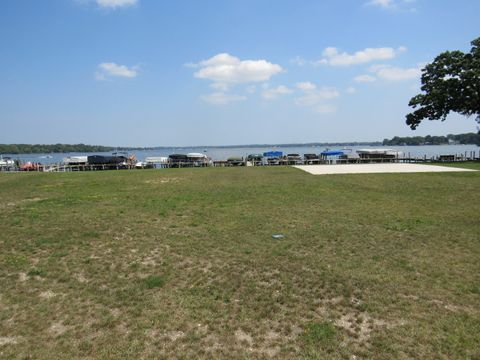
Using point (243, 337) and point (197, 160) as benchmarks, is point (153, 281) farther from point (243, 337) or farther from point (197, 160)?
point (197, 160)

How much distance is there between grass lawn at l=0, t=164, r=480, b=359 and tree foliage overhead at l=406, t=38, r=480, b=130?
40.3m

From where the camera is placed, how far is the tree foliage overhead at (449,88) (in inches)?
1769

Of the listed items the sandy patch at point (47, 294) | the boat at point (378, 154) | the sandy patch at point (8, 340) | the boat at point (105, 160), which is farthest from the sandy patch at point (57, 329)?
the boat at point (378, 154)

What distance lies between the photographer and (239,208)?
1363cm

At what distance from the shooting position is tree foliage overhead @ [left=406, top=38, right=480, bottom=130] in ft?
147

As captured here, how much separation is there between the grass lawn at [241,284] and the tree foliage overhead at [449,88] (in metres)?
40.3

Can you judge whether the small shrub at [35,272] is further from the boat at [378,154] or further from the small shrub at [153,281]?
the boat at [378,154]

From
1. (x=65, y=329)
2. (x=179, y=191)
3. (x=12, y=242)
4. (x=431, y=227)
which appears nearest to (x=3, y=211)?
(x=12, y=242)

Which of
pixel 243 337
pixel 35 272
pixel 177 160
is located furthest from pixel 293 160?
pixel 243 337

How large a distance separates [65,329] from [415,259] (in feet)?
22.8

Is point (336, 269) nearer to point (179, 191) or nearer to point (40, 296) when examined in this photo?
point (40, 296)

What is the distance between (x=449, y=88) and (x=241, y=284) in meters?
50.5

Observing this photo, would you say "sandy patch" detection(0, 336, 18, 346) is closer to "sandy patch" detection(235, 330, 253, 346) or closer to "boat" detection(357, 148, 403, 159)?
"sandy patch" detection(235, 330, 253, 346)

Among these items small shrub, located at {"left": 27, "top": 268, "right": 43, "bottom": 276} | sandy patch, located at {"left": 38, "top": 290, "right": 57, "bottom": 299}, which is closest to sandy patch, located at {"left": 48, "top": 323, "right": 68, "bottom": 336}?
sandy patch, located at {"left": 38, "top": 290, "right": 57, "bottom": 299}
